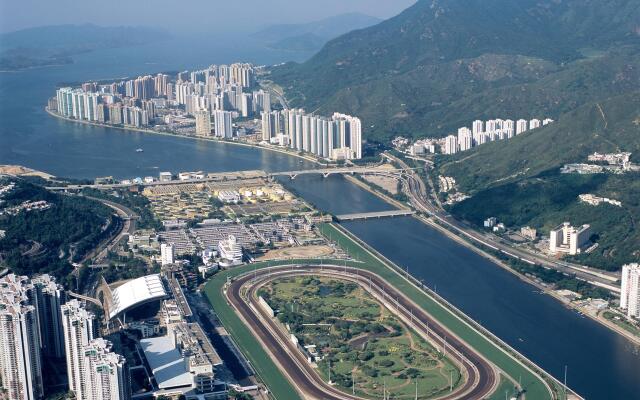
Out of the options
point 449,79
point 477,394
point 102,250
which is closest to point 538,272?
point 477,394

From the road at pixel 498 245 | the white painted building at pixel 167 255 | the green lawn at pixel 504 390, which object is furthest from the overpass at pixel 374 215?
the green lawn at pixel 504 390

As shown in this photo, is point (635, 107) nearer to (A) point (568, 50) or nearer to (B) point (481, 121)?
(B) point (481, 121)

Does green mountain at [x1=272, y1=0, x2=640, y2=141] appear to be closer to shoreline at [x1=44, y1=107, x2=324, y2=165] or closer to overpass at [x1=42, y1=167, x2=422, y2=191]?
shoreline at [x1=44, y1=107, x2=324, y2=165]

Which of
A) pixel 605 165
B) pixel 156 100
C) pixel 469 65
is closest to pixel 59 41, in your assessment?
pixel 156 100

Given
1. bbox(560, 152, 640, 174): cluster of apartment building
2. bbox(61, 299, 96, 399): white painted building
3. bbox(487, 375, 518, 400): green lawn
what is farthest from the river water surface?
bbox(61, 299, 96, 399): white painted building

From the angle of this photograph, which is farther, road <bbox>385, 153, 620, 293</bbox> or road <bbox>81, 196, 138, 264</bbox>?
road <bbox>81, 196, 138, 264</bbox>
